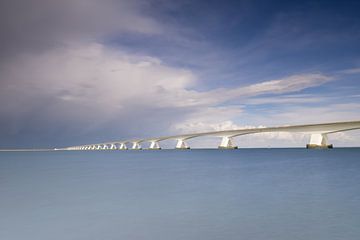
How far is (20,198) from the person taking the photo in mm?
18109

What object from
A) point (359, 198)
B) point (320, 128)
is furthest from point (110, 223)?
point (320, 128)

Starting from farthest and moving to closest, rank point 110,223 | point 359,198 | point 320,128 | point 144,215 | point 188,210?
point 320,128 → point 359,198 → point 188,210 → point 144,215 → point 110,223

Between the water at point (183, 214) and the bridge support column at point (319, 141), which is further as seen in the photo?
the bridge support column at point (319, 141)

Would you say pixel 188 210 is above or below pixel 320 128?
below

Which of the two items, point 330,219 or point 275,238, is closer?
point 275,238

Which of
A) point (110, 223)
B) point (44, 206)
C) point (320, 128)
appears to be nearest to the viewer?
point (110, 223)

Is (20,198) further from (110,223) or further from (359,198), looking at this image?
(359,198)

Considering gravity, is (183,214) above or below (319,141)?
below

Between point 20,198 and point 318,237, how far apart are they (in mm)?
16388

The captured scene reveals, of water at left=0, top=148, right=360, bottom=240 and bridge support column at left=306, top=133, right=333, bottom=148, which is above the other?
bridge support column at left=306, top=133, right=333, bottom=148

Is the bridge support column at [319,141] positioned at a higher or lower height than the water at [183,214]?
higher

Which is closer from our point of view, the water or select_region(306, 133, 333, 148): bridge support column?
the water

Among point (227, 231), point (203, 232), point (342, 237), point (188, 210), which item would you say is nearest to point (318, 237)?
point (342, 237)

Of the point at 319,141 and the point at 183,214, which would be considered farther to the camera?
the point at 319,141
